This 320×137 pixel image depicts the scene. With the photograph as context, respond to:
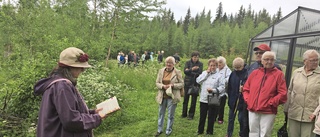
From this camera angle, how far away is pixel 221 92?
480cm

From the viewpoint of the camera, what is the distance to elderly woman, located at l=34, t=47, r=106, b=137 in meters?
1.94

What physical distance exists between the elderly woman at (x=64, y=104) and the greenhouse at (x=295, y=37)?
21.5ft

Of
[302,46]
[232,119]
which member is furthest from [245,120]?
[302,46]

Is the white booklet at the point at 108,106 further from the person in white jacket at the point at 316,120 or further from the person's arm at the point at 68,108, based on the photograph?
the person in white jacket at the point at 316,120

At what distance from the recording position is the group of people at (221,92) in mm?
1995

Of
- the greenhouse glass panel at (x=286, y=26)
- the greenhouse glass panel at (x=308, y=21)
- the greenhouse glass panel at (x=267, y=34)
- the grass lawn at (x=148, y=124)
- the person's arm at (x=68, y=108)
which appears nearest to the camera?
the person's arm at (x=68, y=108)

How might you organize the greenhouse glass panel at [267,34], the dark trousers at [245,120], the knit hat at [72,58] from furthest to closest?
the greenhouse glass panel at [267,34], the dark trousers at [245,120], the knit hat at [72,58]

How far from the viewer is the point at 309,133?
11.0 ft

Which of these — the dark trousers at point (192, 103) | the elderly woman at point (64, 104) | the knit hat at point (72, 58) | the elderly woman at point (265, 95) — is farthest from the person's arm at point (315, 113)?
the dark trousers at point (192, 103)

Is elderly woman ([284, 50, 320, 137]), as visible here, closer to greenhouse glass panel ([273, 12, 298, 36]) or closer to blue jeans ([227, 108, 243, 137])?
blue jeans ([227, 108, 243, 137])

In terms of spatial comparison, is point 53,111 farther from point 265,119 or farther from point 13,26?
point 13,26

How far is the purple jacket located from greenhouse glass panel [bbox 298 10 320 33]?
691cm

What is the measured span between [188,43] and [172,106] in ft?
147

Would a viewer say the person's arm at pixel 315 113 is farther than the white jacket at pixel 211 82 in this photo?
No
